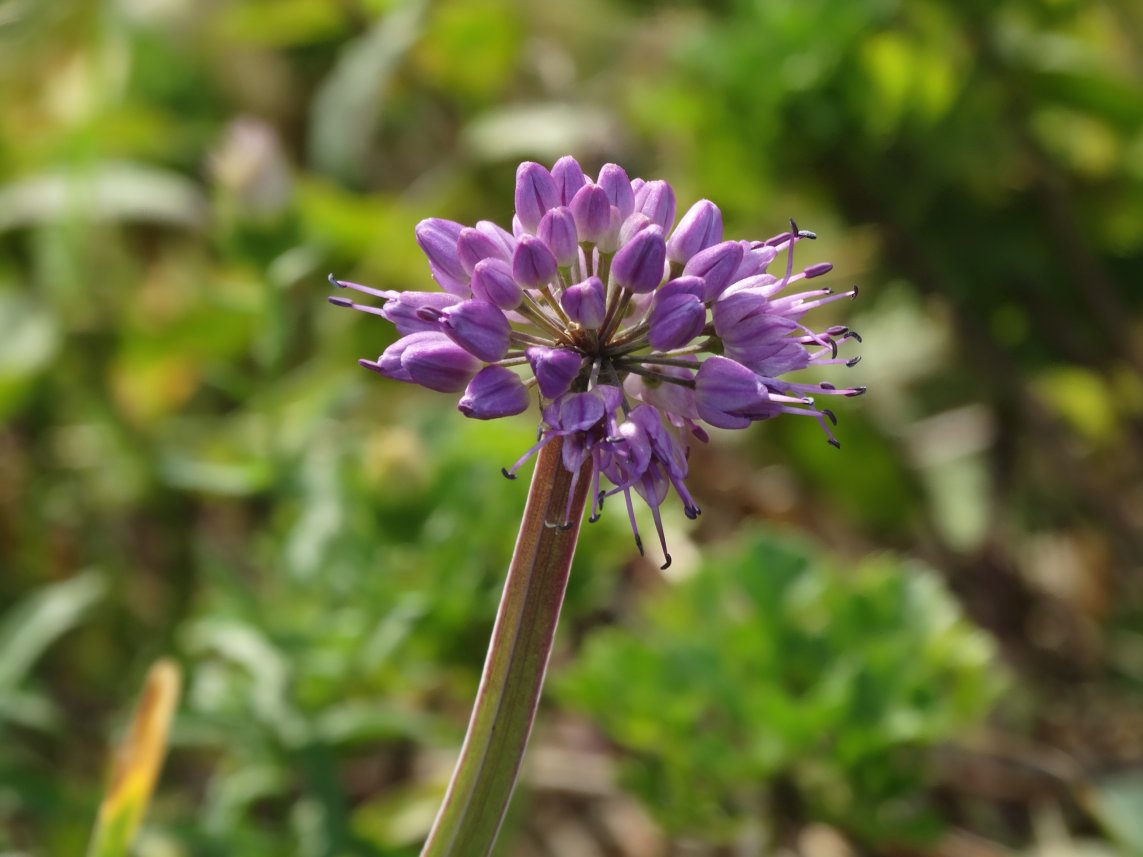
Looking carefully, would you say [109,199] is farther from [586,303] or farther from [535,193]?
[586,303]

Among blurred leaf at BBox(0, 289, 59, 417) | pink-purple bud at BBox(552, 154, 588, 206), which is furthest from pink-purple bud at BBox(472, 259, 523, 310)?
blurred leaf at BBox(0, 289, 59, 417)

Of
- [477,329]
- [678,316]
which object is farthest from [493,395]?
[678,316]

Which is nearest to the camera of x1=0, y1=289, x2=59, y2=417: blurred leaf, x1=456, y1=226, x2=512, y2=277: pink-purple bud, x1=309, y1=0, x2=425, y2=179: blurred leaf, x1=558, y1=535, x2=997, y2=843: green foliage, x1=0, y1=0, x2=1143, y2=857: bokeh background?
x1=456, y1=226, x2=512, y2=277: pink-purple bud

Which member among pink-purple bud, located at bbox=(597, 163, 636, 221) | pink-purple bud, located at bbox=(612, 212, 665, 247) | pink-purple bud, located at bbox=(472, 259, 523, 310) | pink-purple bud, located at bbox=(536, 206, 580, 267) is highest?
pink-purple bud, located at bbox=(597, 163, 636, 221)

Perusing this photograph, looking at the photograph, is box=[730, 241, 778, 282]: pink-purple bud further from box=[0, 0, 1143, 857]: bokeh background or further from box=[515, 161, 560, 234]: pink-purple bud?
box=[0, 0, 1143, 857]: bokeh background

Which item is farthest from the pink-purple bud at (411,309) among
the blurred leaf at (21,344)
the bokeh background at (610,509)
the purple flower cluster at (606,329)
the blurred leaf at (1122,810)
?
the blurred leaf at (21,344)

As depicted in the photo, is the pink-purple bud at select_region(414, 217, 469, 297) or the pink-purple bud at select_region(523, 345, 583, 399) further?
the pink-purple bud at select_region(414, 217, 469, 297)

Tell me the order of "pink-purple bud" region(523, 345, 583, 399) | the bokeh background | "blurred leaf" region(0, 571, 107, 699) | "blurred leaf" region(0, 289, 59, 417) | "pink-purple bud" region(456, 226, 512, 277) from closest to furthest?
1. "pink-purple bud" region(523, 345, 583, 399)
2. "pink-purple bud" region(456, 226, 512, 277)
3. the bokeh background
4. "blurred leaf" region(0, 571, 107, 699)
5. "blurred leaf" region(0, 289, 59, 417)

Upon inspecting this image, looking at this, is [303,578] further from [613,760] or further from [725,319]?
[725,319]
